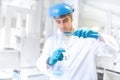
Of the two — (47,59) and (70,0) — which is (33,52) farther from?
(47,59)

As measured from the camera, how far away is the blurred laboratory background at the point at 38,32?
1.96 m

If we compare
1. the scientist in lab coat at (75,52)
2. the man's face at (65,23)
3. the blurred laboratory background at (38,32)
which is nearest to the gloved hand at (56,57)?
the scientist in lab coat at (75,52)

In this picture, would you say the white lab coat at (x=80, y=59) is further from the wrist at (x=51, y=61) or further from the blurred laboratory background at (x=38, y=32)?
the blurred laboratory background at (x=38, y=32)

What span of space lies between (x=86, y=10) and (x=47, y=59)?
1.76 meters

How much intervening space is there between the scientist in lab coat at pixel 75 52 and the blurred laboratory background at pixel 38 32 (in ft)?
2.19

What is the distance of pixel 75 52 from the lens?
46.1 inches

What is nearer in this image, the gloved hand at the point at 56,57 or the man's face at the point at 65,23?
the gloved hand at the point at 56,57

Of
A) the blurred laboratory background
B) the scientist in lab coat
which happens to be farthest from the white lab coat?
the blurred laboratory background

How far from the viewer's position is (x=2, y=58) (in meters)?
2.58

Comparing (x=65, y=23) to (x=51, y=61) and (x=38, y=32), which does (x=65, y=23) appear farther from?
(x=38, y=32)

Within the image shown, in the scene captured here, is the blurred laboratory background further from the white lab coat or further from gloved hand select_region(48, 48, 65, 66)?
gloved hand select_region(48, 48, 65, 66)

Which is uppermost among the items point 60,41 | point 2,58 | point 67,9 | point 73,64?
point 67,9

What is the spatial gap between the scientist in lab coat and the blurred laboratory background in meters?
0.67

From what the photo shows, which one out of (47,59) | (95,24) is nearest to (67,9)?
(47,59)
